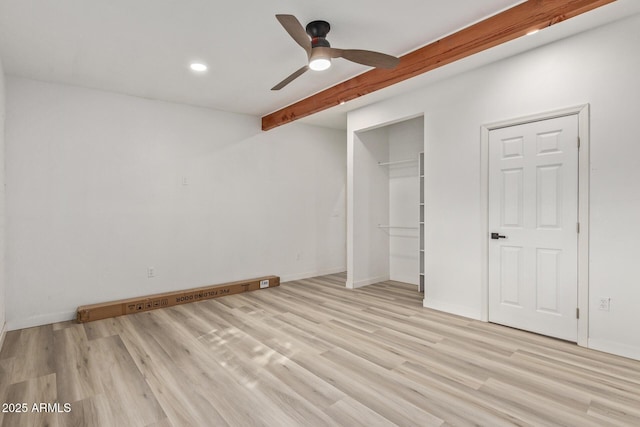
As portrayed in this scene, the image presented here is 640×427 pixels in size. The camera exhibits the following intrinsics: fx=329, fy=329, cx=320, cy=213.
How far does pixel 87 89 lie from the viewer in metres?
3.89

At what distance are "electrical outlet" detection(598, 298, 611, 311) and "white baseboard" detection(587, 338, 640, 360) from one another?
0.27 meters

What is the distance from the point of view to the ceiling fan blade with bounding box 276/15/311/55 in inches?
83.0

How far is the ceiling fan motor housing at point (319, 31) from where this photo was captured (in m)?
2.57

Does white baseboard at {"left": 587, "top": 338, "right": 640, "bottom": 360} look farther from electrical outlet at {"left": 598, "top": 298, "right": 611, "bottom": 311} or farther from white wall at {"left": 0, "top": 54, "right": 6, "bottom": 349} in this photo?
white wall at {"left": 0, "top": 54, "right": 6, "bottom": 349}

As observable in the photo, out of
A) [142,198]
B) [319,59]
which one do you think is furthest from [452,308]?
[142,198]

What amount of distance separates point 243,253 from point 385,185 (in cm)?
257

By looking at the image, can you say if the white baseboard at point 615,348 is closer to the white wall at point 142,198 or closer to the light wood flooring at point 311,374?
the light wood flooring at point 311,374

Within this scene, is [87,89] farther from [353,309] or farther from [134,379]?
[353,309]

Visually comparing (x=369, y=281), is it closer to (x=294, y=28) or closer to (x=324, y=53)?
(x=324, y=53)

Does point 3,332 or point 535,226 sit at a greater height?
point 535,226

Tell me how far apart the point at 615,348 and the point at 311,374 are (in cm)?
249

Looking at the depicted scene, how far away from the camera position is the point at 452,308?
3.76 meters

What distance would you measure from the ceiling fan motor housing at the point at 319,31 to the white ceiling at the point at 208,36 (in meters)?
0.05

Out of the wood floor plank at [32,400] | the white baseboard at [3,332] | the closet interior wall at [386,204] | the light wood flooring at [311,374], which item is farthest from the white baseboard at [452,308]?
the white baseboard at [3,332]
